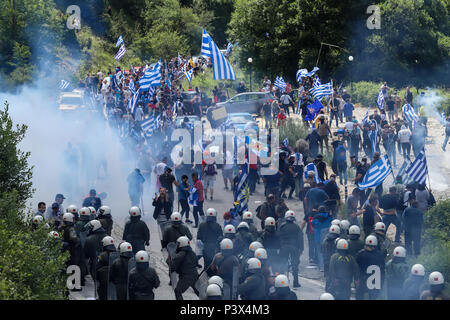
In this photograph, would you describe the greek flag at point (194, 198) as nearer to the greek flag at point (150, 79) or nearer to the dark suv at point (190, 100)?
the greek flag at point (150, 79)

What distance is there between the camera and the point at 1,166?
15742mm

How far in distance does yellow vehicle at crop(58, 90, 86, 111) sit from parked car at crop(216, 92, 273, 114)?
696 cm

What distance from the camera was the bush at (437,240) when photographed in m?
14.0

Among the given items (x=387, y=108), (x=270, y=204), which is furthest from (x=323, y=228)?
(x=387, y=108)

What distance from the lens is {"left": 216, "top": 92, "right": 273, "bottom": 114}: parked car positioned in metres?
35.8

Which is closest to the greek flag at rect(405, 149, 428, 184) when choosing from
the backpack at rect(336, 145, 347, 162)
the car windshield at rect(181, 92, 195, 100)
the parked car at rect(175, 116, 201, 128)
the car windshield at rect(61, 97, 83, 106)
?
the backpack at rect(336, 145, 347, 162)

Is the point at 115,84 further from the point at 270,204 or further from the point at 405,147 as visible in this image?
the point at 270,204

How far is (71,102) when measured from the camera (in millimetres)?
37531

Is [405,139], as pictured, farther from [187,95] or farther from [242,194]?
[187,95]

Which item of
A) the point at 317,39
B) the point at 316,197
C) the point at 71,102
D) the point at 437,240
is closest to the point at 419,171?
the point at 437,240

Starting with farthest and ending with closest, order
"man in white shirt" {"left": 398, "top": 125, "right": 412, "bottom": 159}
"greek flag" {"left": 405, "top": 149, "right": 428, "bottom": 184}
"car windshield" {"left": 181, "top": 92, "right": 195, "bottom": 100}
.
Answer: "car windshield" {"left": 181, "top": 92, "right": 195, "bottom": 100} → "man in white shirt" {"left": 398, "top": 125, "right": 412, "bottom": 159} → "greek flag" {"left": 405, "top": 149, "right": 428, "bottom": 184}

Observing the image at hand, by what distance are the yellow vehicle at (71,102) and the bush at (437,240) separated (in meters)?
23.3

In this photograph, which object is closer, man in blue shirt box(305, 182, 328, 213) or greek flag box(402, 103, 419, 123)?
man in blue shirt box(305, 182, 328, 213)

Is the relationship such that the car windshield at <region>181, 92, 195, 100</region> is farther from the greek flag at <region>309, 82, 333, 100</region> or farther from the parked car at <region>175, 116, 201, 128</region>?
the greek flag at <region>309, 82, 333, 100</region>
